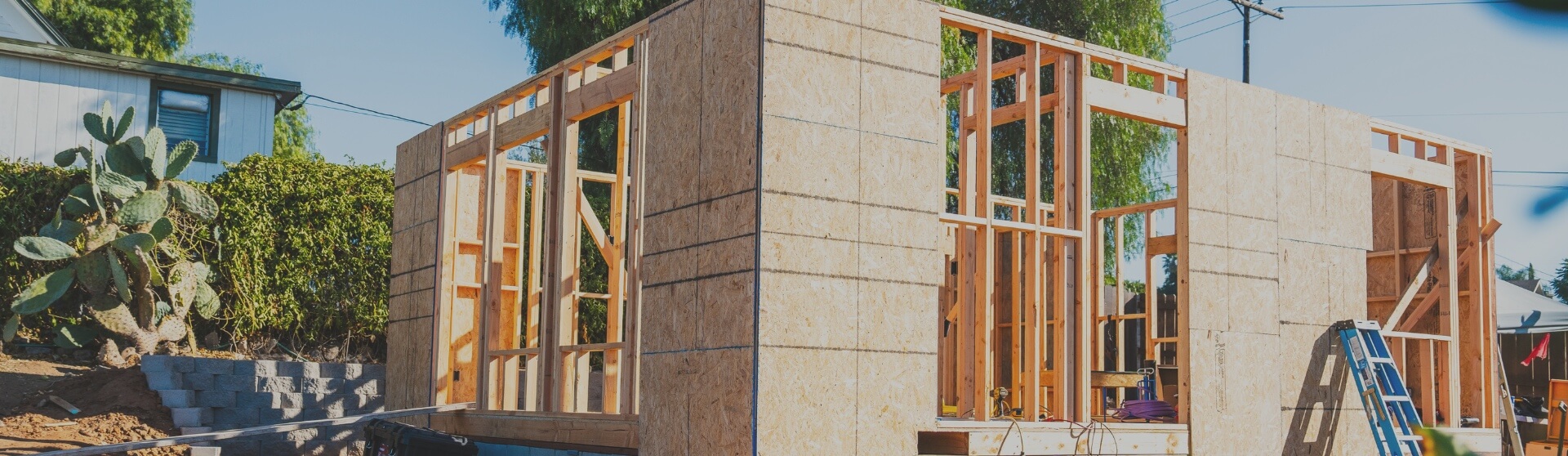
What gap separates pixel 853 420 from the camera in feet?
23.0

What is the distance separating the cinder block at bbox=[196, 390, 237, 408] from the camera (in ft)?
36.4

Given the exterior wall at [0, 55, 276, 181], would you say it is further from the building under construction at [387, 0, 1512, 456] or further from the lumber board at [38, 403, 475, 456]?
the lumber board at [38, 403, 475, 456]

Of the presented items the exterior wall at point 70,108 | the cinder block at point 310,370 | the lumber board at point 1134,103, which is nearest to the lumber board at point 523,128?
the cinder block at point 310,370

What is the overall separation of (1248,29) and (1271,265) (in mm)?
16152

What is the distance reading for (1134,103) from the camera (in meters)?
8.77

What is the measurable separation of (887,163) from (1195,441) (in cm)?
297

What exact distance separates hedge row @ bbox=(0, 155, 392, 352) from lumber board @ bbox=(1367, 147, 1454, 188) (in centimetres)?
976

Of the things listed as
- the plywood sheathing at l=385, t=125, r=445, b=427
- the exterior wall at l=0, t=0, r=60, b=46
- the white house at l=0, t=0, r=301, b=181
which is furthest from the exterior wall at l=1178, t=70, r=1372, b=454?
the exterior wall at l=0, t=0, r=60, b=46

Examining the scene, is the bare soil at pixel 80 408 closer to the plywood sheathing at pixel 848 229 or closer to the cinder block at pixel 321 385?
the cinder block at pixel 321 385

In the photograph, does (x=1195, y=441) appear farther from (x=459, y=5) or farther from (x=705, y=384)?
(x=459, y=5)

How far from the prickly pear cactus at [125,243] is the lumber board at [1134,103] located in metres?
8.17

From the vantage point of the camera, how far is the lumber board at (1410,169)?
1044cm

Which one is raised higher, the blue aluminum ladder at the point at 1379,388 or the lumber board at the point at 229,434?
the blue aluminum ladder at the point at 1379,388

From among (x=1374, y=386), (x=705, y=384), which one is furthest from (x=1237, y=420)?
(x=705, y=384)
